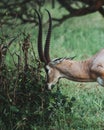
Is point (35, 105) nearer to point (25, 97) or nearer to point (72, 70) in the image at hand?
point (25, 97)

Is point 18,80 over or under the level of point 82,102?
over

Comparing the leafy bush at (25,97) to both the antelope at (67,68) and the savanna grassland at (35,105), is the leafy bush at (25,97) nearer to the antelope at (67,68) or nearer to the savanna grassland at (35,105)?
the savanna grassland at (35,105)

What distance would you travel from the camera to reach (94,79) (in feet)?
21.6

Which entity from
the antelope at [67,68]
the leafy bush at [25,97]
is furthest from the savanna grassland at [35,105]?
the antelope at [67,68]

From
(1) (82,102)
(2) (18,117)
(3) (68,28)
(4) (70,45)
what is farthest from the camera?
(3) (68,28)

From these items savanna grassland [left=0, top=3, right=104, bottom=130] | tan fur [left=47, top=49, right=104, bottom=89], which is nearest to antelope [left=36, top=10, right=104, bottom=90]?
tan fur [left=47, top=49, right=104, bottom=89]

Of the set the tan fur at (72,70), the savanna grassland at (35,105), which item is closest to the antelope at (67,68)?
the tan fur at (72,70)

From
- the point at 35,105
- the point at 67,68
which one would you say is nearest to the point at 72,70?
the point at 67,68

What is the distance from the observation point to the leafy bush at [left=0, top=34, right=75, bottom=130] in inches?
245

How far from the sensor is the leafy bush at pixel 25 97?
623 cm

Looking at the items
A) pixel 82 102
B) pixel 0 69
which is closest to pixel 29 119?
pixel 0 69

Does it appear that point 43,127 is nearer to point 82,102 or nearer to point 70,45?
point 82,102

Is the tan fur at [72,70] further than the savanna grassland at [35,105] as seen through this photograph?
Yes

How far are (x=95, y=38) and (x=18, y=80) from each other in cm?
499
